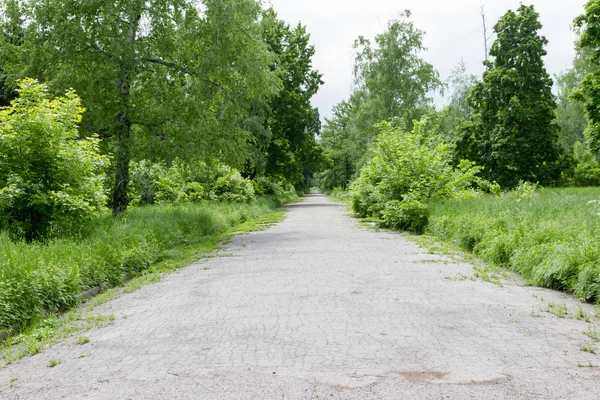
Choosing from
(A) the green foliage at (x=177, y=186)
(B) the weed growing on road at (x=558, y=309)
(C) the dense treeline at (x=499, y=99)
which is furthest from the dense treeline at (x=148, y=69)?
(C) the dense treeline at (x=499, y=99)

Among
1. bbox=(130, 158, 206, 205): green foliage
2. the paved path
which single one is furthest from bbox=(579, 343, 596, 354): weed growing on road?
bbox=(130, 158, 206, 205): green foliage

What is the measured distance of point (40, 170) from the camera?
31.3 feet

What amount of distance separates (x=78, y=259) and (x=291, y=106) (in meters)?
33.9

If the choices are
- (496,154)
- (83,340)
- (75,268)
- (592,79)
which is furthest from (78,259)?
(496,154)

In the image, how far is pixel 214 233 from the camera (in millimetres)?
17312

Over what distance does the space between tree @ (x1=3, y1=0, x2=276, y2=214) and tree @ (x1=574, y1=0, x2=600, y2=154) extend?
18.3m

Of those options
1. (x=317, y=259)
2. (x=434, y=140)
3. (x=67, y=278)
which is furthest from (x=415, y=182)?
(x=67, y=278)

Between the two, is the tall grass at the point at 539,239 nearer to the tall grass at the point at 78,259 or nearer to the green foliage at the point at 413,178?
the green foliage at the point at 413,178

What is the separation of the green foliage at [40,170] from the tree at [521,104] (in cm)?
3217

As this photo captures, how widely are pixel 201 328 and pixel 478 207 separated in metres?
10.0

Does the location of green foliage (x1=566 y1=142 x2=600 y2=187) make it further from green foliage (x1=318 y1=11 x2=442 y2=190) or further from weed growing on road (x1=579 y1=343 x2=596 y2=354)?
weed growing on road (x1=579 y1=343 x2=596 y2=354)

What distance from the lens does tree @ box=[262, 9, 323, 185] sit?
4012 centimetres

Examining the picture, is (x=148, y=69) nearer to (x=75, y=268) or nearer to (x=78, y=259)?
(x=78, y=259)

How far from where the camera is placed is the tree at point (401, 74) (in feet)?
126
